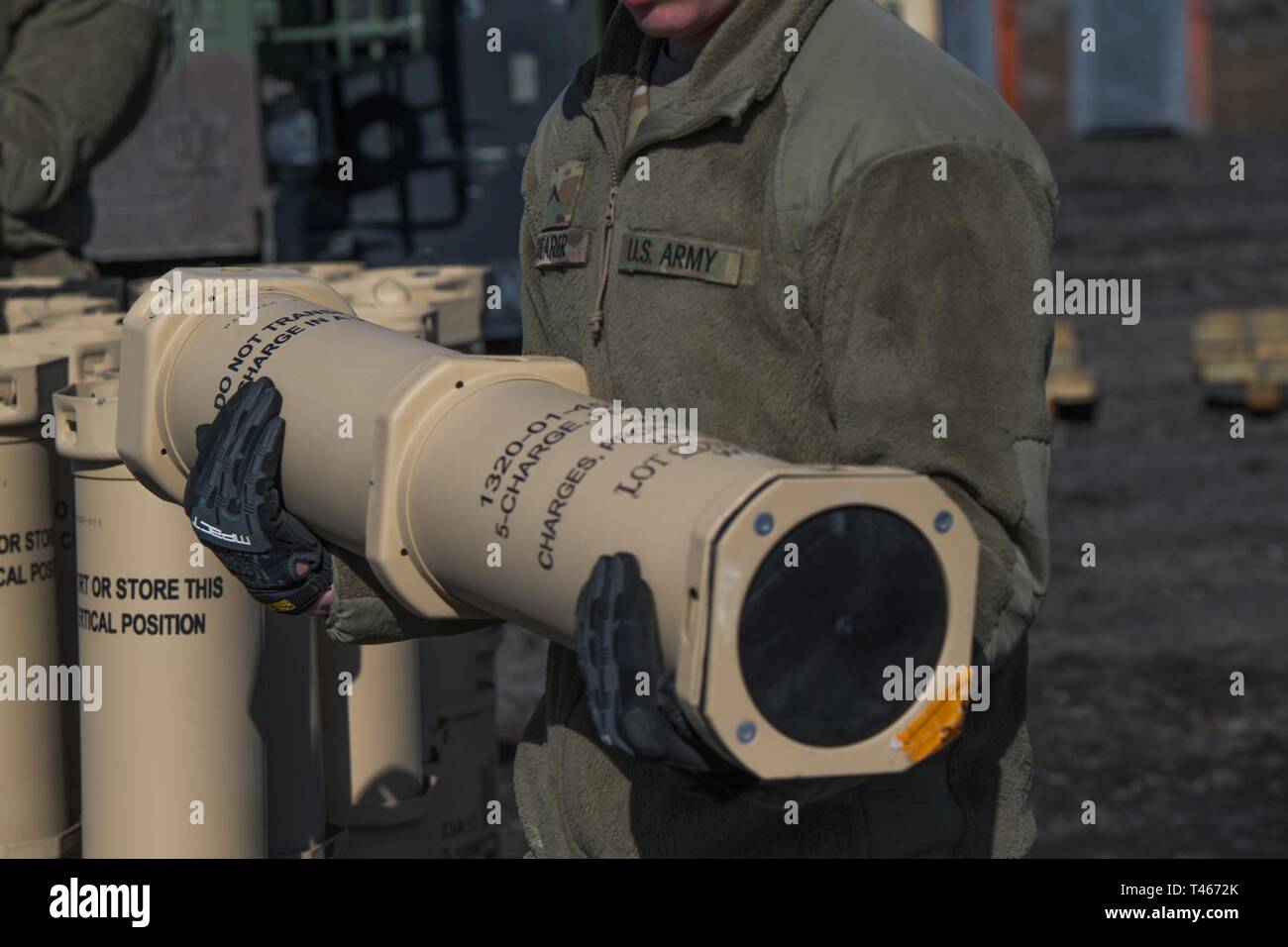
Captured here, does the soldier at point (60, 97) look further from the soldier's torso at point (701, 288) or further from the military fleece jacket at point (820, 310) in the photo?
the soldier's torso at point (701, 288)

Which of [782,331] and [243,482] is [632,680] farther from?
[243,482]

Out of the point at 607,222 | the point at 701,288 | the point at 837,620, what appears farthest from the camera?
the point at 607,222

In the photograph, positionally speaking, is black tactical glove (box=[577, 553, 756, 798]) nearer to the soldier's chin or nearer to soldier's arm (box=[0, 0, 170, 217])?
the soldier's chin

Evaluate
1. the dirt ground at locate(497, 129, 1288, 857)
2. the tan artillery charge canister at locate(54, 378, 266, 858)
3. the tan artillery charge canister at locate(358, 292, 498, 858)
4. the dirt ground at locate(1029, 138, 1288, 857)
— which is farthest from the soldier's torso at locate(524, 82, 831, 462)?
the dirt ground at locate(1029, 138, 1288, 857)

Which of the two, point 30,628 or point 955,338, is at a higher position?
point 955,338

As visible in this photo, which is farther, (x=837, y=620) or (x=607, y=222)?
(x=607, y=222)

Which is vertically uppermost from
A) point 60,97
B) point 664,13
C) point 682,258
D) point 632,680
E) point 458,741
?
point 60,97

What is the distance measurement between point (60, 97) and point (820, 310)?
200 inches

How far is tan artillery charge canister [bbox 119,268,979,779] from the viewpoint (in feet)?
6.92

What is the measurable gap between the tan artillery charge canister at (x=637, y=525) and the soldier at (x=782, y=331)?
8cm

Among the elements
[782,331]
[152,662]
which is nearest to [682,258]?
[782,331]

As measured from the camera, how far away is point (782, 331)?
2578 mm

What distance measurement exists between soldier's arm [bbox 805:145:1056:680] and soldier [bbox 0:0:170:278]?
5082mm

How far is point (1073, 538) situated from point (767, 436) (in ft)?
28.7
